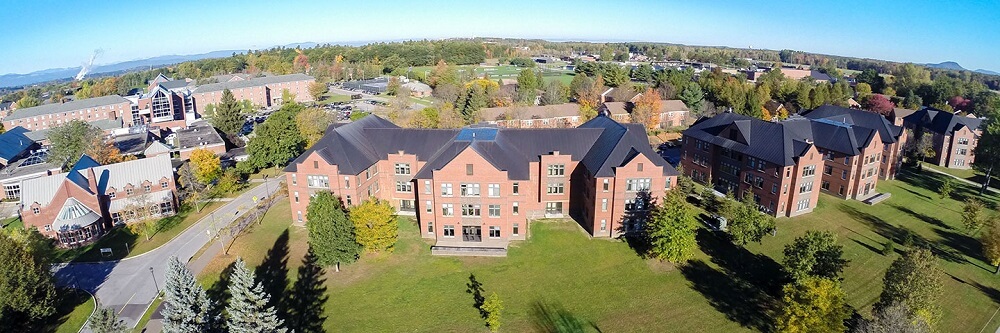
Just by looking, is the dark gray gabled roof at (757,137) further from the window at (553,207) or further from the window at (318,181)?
the window at (318,181)

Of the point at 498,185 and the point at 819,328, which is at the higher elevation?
the point at 498,185

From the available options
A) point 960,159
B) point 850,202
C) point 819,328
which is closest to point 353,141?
point 819,328

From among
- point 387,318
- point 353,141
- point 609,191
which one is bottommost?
point 387,318

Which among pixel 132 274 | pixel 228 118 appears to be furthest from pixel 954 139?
pixel 228 118

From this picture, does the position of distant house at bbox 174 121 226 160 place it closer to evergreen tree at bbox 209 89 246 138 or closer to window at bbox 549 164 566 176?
evergreen tree at bbox 209 89 246 138

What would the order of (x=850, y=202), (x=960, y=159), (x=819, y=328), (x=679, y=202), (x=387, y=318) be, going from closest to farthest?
(x=819, y=328) → (x=387, y=318) → (x=679, y=202) → (x=850, y=202) → (x=960, y=159)

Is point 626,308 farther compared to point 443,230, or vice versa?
point 443,230

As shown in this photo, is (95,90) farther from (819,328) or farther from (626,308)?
(819,328)
